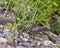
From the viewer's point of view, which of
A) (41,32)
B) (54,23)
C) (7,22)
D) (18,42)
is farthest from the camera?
(54,23)

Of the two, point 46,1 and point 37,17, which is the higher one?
point 46,1

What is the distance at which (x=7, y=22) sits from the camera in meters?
2.88

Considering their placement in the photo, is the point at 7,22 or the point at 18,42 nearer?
the point at 18,42

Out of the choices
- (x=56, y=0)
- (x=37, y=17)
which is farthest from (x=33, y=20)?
(x=56, y=0)

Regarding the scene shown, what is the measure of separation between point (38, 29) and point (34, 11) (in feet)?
0.70

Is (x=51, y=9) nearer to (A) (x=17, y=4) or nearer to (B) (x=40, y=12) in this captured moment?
(B) (x=40, y=12)

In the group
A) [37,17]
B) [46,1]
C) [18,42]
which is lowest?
[18,42]

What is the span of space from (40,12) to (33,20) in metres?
0.14

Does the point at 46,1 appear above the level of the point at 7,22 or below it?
above

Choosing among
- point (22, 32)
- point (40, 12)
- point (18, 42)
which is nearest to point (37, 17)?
point (40, 12)

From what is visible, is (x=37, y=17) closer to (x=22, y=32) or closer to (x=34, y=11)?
(x=34, y=11)

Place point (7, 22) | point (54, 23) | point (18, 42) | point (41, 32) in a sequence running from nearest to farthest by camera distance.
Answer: point (18, 42)
point (7, 22)
point (41, 32)
point (54, 23)

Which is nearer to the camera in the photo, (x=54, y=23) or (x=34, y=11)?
(x=34, y=11)

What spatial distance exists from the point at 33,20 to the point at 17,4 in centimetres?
29
